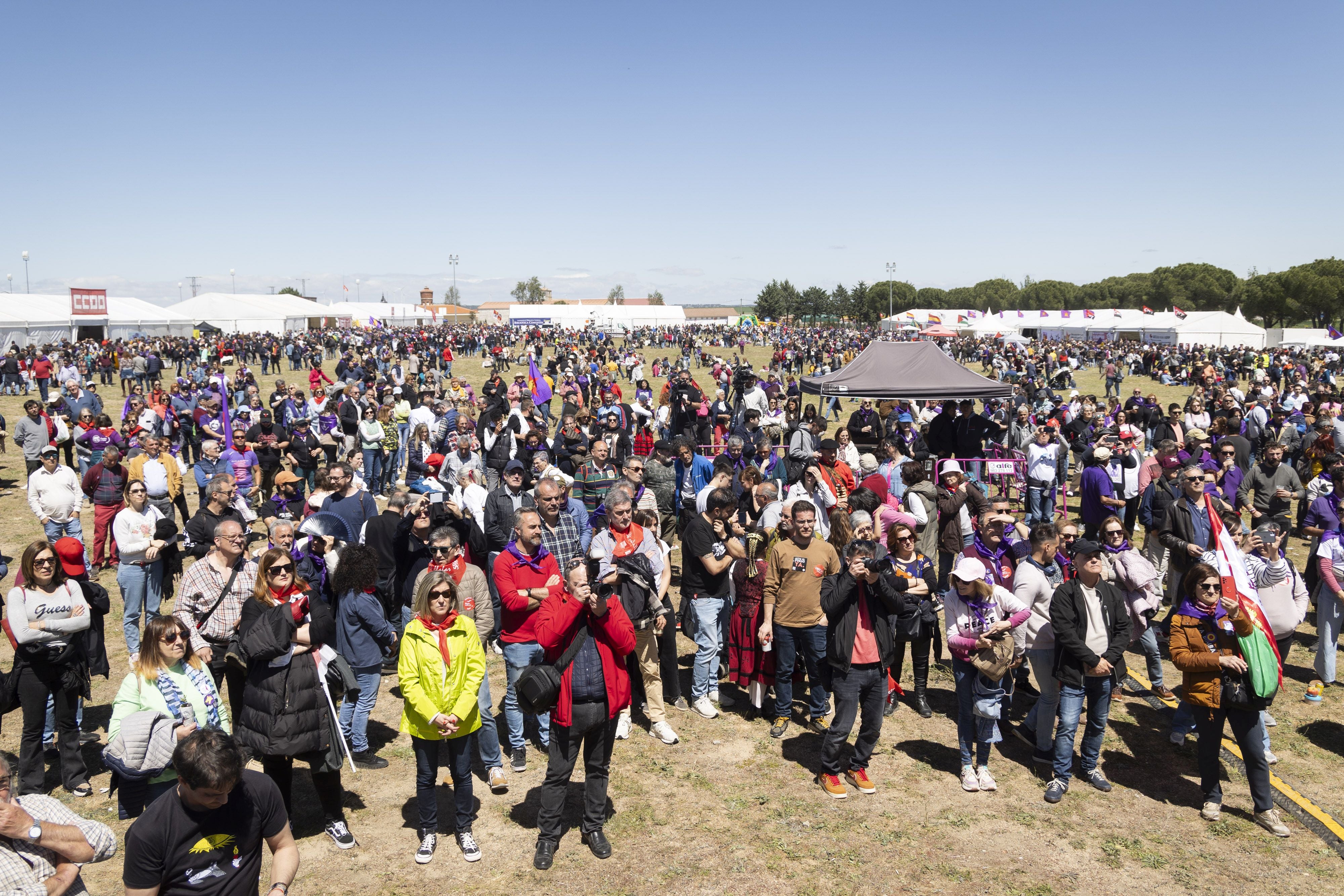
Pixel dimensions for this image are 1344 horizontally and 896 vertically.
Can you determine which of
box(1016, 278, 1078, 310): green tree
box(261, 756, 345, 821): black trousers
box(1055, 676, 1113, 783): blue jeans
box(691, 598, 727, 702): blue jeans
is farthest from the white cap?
box(1016, 278, 1078, 310): green tree

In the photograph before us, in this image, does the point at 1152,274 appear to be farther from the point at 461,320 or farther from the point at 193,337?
the point at 193,337

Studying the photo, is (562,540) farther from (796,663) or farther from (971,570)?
(971,570)

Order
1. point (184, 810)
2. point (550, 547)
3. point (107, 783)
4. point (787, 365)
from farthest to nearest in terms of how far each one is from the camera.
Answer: point (787, 365) → point (550, 547) → point (107, 783) → point (184, 810)

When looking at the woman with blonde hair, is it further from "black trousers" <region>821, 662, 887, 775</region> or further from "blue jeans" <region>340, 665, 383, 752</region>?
"black trousers" <region>821, 662, 887, 775</region>

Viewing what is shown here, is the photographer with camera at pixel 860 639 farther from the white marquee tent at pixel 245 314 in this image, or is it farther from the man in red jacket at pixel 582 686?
the white marquee tent at pixel 245 314

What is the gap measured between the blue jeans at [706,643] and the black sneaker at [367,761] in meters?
2.42

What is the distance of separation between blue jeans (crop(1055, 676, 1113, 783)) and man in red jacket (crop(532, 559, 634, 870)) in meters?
2.85

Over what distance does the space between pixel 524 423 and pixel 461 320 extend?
341 feet

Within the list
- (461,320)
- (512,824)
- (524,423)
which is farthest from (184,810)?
(461,320)

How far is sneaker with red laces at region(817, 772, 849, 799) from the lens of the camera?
5504mm

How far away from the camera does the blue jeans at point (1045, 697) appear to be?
5539 millimetres

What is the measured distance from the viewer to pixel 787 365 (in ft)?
138

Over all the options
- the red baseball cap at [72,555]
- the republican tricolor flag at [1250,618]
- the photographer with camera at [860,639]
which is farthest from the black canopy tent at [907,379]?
the red baseball cap at [72,555]

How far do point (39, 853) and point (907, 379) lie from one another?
40.0 ft
